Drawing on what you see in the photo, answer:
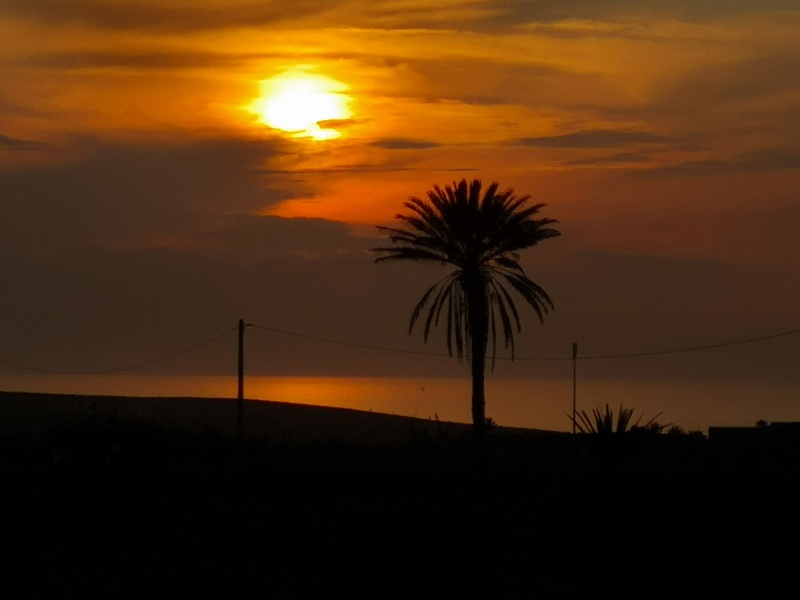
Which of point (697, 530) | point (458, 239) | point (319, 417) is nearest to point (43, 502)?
point (697, 530)

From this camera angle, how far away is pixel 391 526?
51.8ft

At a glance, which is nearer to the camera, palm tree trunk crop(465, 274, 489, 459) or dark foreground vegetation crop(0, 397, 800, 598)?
dark foreground vegetation crop(0, 397, 800, 598)

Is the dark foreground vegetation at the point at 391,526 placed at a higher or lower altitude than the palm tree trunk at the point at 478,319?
lower

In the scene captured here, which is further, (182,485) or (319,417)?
(319,417)

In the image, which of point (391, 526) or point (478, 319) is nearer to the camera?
point (391, 526)

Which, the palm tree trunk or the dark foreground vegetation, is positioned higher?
the palm tree trunk

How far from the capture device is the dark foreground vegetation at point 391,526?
1230 centimetres

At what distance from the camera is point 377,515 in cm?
1680

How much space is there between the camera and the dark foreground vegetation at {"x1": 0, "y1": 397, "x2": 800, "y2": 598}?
40.3 ft

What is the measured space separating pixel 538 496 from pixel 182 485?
6.62 meters

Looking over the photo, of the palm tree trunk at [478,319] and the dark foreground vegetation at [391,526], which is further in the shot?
the palm tree trunk at [478,319]

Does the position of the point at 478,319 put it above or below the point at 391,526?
above

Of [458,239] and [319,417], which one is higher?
[458,239]

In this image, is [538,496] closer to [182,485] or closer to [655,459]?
[182,485]
